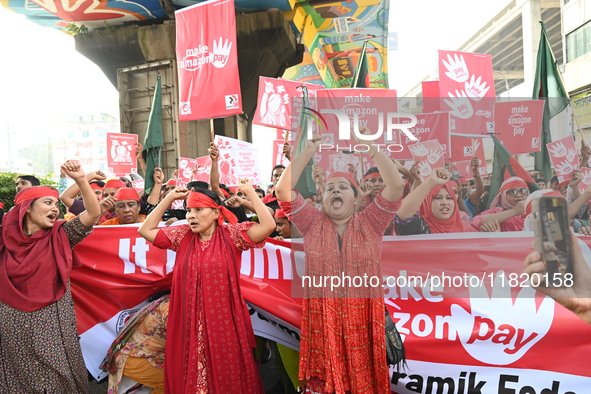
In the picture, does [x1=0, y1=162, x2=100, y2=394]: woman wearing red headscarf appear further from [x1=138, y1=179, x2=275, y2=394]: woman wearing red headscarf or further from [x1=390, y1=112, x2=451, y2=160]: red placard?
[x1=390, y1=112, x2=451, y2=160]: red placard

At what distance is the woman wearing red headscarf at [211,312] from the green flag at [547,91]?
374 cm

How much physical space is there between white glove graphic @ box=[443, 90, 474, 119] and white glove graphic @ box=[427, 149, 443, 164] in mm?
2200

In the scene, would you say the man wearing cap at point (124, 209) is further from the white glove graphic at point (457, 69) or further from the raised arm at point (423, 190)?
the white glove graphic at point (457, 69)

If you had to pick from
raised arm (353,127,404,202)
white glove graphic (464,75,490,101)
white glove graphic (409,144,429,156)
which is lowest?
raised arm (353,127,404,202)

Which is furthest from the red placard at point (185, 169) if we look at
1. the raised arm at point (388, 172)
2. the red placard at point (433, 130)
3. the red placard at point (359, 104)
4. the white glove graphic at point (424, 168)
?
the raised arm at point (388, 172)

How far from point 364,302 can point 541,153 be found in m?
3.67

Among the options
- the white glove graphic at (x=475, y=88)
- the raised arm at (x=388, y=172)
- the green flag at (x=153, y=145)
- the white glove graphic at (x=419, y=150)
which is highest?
the white glove graphic at (x=475, y=88)

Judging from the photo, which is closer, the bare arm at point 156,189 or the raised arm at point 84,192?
the raised arm at point 84,192

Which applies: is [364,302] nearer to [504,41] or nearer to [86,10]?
[86,10]

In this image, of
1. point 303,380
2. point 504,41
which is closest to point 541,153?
point 303,380

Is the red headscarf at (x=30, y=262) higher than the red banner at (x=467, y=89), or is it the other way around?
the red banner at (x=467, y=89)

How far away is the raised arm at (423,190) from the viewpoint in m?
2.29

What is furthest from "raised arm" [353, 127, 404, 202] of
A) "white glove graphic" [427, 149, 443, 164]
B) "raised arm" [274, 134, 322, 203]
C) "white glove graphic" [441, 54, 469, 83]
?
"white glove graphic" [441, 54, 469, 83]

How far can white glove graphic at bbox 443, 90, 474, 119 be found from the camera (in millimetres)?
5734
